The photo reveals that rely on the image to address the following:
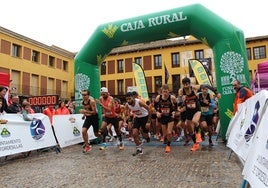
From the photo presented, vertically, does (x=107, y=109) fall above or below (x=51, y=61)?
below

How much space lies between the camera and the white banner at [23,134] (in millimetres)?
7176

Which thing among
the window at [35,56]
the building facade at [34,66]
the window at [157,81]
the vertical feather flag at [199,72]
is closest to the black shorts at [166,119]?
the vertical feather flag at [199,72]

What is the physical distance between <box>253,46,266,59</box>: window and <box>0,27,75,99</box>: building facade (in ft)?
85.0

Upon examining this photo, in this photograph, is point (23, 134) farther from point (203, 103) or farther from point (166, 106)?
point (203, 103)

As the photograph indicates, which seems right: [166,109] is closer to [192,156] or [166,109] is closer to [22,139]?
[192,156]

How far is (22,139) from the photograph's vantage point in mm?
7773

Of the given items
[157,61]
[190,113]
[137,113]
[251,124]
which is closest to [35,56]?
[157,61]

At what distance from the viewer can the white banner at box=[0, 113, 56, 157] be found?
23.5 ft

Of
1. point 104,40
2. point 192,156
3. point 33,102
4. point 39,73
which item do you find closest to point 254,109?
point 192,156

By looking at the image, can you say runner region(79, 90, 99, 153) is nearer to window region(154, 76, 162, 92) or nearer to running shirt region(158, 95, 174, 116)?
running shirt region(158, 95, 174, 116)

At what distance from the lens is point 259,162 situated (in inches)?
122

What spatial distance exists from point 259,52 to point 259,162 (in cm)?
3695

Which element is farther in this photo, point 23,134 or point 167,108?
point 167,108

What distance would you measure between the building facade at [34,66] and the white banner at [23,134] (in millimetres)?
24824
